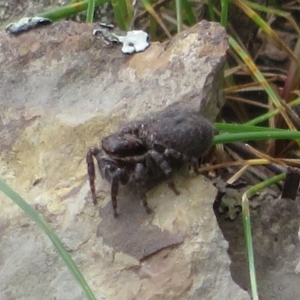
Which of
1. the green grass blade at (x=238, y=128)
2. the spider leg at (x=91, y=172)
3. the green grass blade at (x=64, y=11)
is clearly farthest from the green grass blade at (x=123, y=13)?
the spider leg at (x=91, y=172)

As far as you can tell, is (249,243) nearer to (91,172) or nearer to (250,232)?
(250,232)

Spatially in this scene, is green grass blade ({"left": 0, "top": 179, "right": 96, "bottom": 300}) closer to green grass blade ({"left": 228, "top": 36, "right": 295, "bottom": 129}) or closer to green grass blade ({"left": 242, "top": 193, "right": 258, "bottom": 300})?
green grass blade ({"left": 242, "top": 193, "right": 258, "bottom": 300})

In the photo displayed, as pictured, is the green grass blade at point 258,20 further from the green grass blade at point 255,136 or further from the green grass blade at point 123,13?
the green grass blade at point 255,136

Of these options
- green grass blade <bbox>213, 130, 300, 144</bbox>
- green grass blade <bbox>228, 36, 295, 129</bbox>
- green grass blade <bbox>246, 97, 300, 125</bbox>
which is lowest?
green grass blade <bbox>246, 97, 300, 125</bbox>

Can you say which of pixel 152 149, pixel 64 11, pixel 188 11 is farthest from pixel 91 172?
pixel 188 11

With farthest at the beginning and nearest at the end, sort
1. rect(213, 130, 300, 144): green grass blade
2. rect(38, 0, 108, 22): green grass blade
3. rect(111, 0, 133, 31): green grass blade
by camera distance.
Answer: rect(111, 0, 133, 31): green grass blade < rect(38, 0, 108, 22): green grass blade < rect(213, 130, 300, 144): green grass blade

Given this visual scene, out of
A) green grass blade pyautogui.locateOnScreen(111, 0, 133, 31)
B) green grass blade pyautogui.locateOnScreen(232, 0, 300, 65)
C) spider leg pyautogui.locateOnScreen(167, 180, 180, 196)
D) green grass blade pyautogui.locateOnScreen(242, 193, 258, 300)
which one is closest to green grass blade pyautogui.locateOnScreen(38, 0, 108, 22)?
green grass blade pyautogui.locateOnScreen(111, 0, 133, 31)

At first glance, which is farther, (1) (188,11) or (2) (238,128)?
(1) (188,11)
